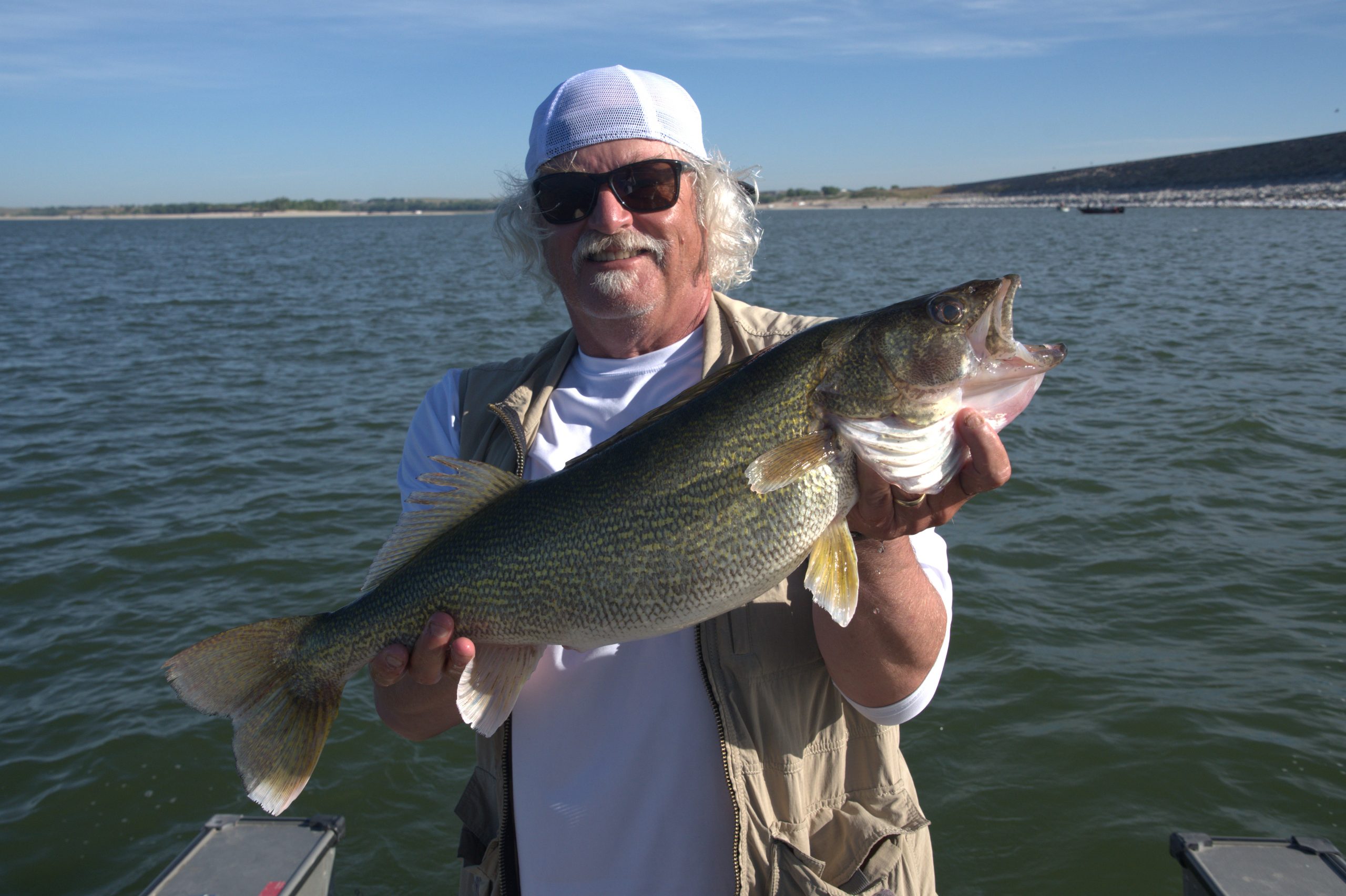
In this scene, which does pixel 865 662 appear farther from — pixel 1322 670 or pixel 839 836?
pixel 1322 670

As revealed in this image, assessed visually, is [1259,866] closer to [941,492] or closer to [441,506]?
[941,492]

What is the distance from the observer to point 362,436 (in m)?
12.7

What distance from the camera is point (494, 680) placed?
263 cm

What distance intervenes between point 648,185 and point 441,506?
138cm

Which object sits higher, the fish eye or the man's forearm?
the fish eye

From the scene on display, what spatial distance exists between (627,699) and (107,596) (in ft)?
25.1

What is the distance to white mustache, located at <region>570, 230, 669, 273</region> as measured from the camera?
10.3 ft

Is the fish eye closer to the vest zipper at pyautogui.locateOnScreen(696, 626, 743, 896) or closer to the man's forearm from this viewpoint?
the man's forearm

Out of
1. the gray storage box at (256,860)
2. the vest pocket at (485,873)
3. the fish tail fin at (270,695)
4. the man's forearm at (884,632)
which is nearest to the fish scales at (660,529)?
the man's forearm at (884,632)

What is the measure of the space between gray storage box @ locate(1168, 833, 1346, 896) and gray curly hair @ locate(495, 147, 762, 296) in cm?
278

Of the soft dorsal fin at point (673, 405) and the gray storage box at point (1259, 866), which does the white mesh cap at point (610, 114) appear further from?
the gray storage box at point (1259, 866)

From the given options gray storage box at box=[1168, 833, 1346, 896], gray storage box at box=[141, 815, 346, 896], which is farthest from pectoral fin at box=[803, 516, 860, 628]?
gray storage box at box=[141, 815, 346, 896]

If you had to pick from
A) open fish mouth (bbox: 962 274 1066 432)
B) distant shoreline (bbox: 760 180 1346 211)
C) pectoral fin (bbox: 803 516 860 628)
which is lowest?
distant shoreline (bbox: 760 180 1346 211)

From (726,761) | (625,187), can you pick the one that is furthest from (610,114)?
(726,761)
